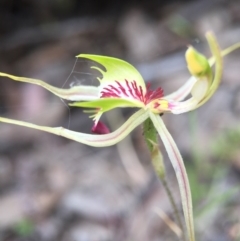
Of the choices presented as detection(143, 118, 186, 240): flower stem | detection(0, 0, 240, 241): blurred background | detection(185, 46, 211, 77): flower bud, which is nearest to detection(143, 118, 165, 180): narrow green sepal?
detection(143, 118, 186, 240): flower stem

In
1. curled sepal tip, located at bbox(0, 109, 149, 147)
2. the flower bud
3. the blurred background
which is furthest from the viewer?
the blurred background

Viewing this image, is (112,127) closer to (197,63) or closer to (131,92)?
(131,92)

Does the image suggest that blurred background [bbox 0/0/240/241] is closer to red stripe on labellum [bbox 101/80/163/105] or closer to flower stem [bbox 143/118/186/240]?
red stripe on labellum [bbox 101/80/163/105]

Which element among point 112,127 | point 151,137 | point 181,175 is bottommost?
point 181,175

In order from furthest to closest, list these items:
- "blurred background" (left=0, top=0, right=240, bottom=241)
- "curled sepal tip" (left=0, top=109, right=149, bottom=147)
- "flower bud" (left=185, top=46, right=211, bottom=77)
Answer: "blurred background" (left=0, top=0, right=240, bottom=241), "curled sepal tip" (left=0, top=109, right=149, bottom=147), "flower bud" (left=185, top=46, right=211, bottom=77)

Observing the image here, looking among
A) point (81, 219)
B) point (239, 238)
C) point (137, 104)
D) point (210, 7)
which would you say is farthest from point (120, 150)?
point (137, 104)

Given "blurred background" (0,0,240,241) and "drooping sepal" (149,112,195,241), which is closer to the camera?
"drooping sepal" (149,112,195,241)

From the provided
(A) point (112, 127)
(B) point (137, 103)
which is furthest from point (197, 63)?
(A) point (112, 127)
